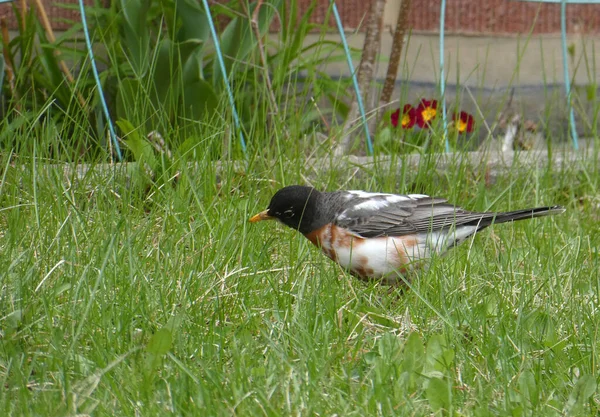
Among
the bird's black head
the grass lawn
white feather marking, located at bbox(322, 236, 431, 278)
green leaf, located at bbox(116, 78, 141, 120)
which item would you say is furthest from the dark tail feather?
green leaf, located at bbox(116, 78, 141, 120)

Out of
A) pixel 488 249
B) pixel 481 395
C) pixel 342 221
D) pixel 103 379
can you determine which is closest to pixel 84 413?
pixel 103 379

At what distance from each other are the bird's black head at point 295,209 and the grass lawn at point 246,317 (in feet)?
0.36

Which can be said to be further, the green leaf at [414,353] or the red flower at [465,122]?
the red flower at [465,122]

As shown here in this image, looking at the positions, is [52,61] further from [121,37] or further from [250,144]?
[250,144]

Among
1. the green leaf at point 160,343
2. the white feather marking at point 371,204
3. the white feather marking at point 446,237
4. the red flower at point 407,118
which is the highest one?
the red flower at point 407,118

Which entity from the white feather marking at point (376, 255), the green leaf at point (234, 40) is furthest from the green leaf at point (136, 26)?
the white feather marking at point (376, 255)

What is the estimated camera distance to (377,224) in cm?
345

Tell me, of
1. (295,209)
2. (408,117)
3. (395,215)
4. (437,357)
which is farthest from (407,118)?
(437,357)

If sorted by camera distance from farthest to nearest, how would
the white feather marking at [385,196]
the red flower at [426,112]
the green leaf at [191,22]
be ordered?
1. the green leaf at [191,22]
2. the red flower at [426,112]
3. the white feather marking at [385,196]

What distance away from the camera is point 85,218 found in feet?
10.7

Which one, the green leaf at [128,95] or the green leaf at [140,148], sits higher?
the green leaf at [128,95]

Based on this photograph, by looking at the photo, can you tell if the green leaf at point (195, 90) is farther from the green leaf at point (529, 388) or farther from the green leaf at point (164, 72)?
the green leaf at point (529, 388)

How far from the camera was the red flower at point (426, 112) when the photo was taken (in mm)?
4590

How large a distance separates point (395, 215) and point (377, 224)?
3.9 inches
